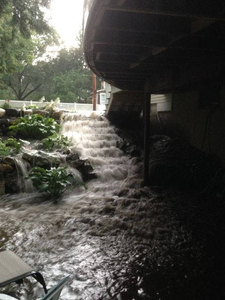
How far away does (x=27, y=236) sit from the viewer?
4.45 metres

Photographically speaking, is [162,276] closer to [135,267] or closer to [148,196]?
[135,267]

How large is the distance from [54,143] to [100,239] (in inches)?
208

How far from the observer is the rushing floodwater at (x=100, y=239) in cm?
316

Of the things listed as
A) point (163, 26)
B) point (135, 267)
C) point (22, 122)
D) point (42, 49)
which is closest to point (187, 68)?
point (163, 26)

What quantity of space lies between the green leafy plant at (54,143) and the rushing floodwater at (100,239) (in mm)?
2114

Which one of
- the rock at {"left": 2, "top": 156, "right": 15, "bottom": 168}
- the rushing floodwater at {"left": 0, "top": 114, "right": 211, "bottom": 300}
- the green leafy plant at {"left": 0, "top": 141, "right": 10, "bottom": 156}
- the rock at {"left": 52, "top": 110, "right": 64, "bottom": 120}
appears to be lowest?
the rushing floodwater at {"left": 0, "top": 114, "right": 211, "bottom": 300}

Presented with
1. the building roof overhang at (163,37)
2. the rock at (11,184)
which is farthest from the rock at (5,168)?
the building roof overhang at (163,37)

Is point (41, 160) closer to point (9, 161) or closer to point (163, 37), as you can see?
point (9, 161)

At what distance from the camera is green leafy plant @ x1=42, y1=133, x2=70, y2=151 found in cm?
880

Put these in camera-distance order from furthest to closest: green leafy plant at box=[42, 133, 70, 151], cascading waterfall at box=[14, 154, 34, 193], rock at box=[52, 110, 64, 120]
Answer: rock at box=[52, 110, 64, 120] < green leafy plant at box=[42, 133, 70, 151] < cascading waterfall at box=[14, 154, 34, 193]

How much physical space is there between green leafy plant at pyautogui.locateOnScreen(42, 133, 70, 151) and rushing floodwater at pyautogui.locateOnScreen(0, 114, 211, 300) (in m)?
2.11

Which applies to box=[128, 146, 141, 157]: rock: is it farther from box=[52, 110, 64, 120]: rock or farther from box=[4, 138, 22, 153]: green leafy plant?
box=[52, 110, 64, 120]: rock

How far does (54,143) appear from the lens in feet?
29.7

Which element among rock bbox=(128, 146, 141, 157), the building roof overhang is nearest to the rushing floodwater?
rock bbox=(128, 146, 141, 157)
